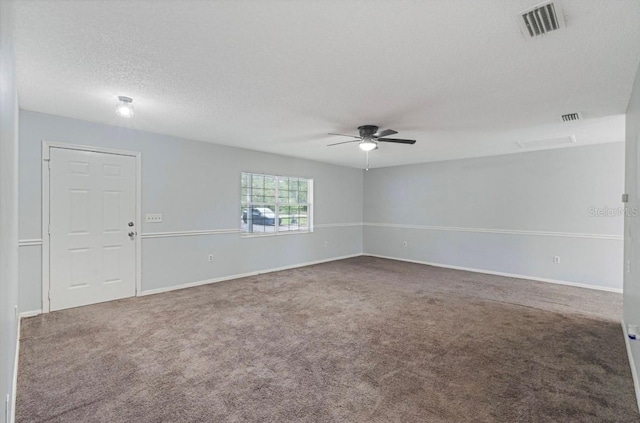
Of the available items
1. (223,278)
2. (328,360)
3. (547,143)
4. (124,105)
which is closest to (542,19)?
(328,360)

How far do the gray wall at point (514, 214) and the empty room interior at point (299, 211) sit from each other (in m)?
0.04

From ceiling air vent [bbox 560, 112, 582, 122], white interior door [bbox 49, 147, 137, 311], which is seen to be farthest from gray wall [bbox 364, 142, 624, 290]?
white interior door [bbox 49, 147, 137, 311]

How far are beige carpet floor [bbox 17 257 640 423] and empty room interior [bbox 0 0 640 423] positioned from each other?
1.0 inches

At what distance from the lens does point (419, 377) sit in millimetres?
2373

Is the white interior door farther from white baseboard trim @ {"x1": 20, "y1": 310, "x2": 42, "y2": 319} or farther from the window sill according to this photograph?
the window sill

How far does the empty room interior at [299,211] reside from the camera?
1.92 meters

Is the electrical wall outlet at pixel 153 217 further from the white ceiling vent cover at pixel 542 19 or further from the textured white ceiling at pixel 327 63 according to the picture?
the white ceiling vent cover at pixel 542 19

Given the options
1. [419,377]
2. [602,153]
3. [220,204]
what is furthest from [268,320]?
[602,153]

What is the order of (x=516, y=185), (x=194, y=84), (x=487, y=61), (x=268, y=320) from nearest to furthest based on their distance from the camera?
(x=487, y=61)
(x=194, y=84)
(x=268, y=320)
(x=516, y=185)

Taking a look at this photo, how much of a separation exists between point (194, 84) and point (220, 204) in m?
2.89

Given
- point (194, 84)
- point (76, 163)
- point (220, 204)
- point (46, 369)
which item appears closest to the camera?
point (46, 369)

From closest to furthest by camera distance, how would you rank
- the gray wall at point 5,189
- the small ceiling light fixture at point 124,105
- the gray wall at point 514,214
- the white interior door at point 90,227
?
1. the gray wall at point 5,189
2. the small ceiling light fixture at point 124,105
3. the white interior door at point 90,227
4. the gray wall at point 514,214

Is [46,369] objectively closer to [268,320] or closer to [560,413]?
[268,320]

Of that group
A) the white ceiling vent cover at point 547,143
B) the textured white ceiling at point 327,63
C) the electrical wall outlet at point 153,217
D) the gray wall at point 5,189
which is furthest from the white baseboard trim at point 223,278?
the white ceiling vent cover at point 547,143
